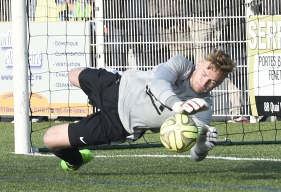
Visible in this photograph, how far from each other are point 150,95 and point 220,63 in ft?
2.39

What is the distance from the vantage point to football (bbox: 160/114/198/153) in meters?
7.22

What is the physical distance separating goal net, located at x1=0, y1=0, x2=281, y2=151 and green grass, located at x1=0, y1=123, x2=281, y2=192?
3.27 meters

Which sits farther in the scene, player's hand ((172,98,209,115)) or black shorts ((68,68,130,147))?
black shorts ((68,68,130,147))

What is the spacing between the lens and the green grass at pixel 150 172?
7.55 meters

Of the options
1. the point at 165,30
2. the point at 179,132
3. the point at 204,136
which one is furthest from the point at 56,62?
the point at 179,132

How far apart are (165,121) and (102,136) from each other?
2.75 ft

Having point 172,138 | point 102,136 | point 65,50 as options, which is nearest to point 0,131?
point 65,50

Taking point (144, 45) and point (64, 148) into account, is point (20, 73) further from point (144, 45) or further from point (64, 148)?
point (144, 45)

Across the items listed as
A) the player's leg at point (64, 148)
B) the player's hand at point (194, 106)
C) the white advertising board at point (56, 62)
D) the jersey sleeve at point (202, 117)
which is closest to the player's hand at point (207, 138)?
the jersey sleeve at point (202, 117)

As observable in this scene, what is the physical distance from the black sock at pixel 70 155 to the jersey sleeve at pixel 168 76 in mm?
1294

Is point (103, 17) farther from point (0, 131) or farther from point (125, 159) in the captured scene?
point (125, 159)

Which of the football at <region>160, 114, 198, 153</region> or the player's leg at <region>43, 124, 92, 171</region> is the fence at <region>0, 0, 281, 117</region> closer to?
the player's leg at <region>43, 124, 92, 171</region>

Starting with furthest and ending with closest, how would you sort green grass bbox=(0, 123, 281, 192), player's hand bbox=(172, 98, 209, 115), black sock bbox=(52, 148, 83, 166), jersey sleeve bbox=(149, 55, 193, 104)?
black sock bbox=(52, 148, 83, 166) → green grass bbox=(0, 123, 281, 192) → jersey sleeve bbox=(149, 55, 193, 104) → player's hand bbox=(172, 98, 209, 115)

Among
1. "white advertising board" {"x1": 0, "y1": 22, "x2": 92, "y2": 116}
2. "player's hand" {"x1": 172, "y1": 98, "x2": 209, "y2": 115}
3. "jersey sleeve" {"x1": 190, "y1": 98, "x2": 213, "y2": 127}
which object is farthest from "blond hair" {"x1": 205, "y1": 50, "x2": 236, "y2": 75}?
"white advertising board" {"x1": 0, "y1": 22, "x2": 92, "y2": 116}
